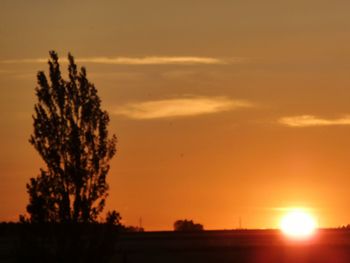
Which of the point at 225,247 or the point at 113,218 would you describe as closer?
the point at 113,218

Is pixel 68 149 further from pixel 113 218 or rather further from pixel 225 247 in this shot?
pixel 225 247

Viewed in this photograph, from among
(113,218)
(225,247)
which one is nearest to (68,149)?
(113,218)

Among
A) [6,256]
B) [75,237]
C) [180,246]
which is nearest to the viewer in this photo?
[75,237]

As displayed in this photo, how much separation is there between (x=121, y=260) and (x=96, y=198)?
23866 millimetres

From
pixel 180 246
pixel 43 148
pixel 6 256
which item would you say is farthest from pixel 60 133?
pixel 180 246

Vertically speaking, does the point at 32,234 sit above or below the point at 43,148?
below

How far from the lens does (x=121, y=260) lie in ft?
263

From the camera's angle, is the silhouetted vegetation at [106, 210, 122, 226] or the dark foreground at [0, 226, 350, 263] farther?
the dark foreground at [0, 226, 350, 263]

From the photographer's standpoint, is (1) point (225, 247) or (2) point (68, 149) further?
(1) point (225, 247)

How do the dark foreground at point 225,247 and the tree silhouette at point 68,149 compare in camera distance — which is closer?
the tree silhouette at point 68,149

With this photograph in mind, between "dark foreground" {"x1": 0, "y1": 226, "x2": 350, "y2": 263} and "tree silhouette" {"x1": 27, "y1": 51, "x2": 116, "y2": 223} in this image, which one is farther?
"dark foreground" {"x1": 0, "y1": 226, "x2": 350, "y2": 263}

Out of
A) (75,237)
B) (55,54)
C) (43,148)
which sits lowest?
(75,237)

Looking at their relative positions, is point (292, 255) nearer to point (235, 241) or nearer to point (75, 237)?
point (235, 241)

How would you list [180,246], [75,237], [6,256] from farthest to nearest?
[180,246] → [6,256] → [75,237]
